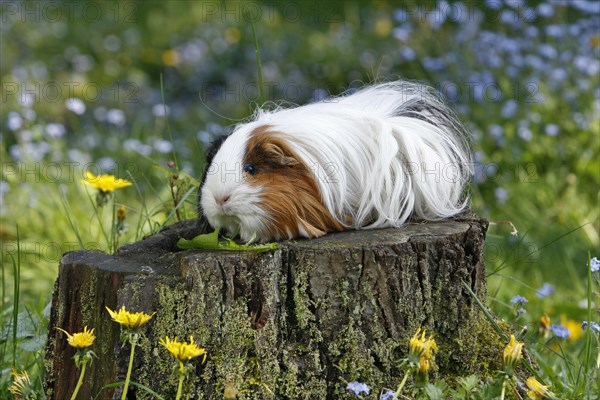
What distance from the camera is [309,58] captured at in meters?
6.99

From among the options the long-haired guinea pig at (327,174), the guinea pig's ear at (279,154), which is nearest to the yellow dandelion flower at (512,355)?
the long-haired guinea pig at (327,174)

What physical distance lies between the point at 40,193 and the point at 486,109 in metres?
2.77

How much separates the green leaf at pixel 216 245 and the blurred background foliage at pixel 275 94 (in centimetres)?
52

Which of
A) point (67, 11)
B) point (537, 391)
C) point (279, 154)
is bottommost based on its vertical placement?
point (537, 391)

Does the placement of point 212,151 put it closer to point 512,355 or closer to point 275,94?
point 512,355

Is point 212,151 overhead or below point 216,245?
overhead

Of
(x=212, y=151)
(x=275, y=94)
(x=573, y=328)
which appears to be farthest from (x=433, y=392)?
(x=275, y=94)

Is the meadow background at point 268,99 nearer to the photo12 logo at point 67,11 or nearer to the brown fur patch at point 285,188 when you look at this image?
the photo12 logo at point 67,11

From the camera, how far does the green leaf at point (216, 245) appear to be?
88.5 inches

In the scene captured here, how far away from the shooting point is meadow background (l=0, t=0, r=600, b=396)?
412 cm

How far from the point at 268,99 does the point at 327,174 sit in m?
4.08

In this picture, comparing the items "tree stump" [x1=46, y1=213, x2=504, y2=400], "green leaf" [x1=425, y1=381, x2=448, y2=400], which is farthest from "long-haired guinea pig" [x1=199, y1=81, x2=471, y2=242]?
"green leaf" [x1=425, y1=381, x2=448, y2=400]

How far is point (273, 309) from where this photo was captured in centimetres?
225

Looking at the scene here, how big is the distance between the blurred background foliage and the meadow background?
0.05 feet
